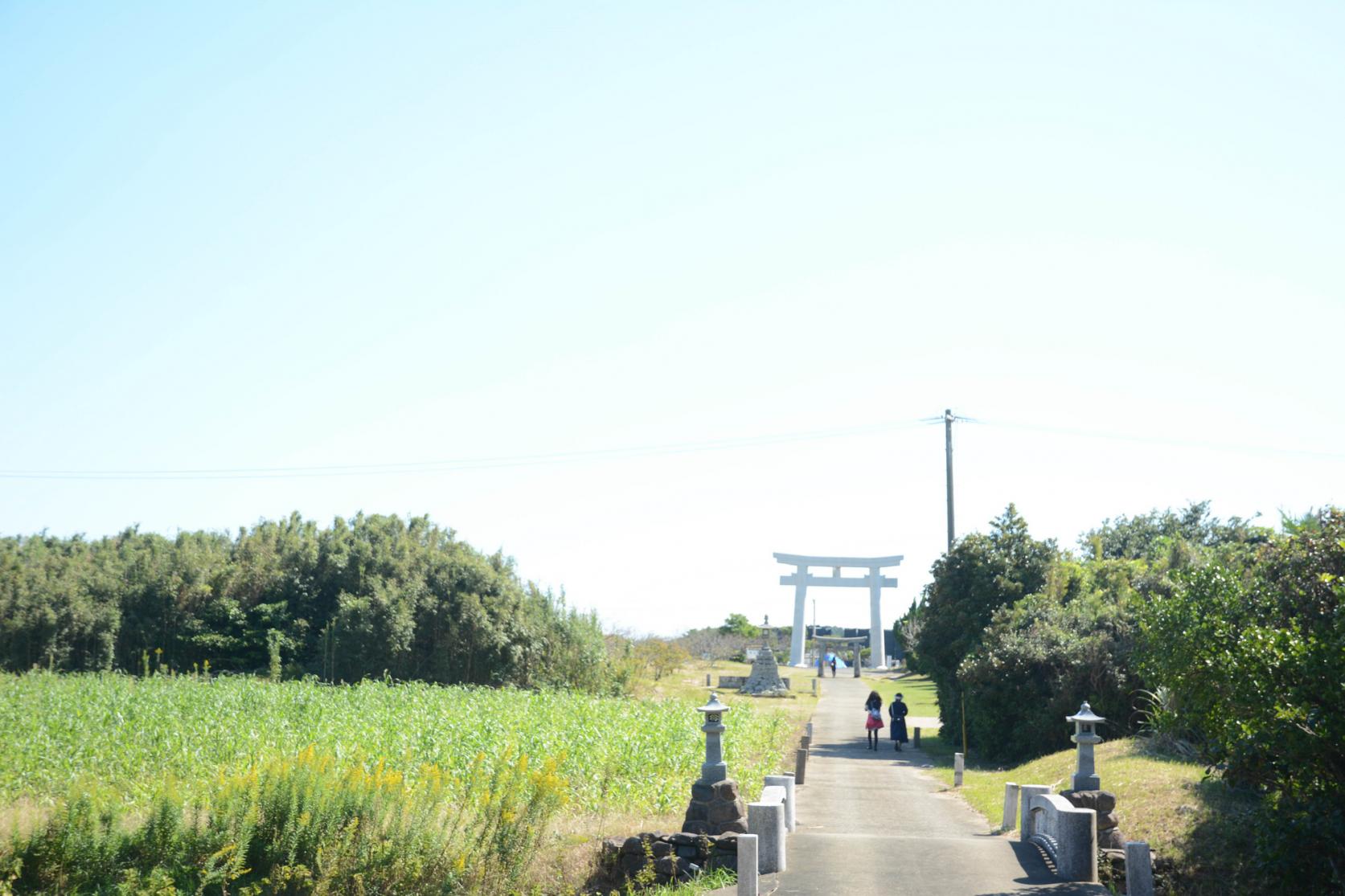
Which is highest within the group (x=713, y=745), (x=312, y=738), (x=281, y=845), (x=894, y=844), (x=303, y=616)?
(x=303, y=616)

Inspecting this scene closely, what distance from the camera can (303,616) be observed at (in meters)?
39.4

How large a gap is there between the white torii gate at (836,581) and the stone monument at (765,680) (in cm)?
2370

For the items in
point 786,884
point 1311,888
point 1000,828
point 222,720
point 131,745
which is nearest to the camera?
point 786,884

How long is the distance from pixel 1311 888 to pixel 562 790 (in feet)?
30.1

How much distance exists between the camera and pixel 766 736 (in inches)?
1026

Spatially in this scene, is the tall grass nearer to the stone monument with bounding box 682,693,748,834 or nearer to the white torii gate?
the stone monument with bounding box 682,693,748,834

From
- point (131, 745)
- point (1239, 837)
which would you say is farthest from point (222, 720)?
point (1239, 837)

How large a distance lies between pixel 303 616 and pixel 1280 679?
33.4 metres

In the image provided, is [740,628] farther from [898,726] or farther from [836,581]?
[898,726]

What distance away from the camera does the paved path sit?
1186cm

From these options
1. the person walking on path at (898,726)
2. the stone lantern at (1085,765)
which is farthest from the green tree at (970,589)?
the stone lantern at (1085,765)

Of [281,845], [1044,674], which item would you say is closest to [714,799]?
[281,845]

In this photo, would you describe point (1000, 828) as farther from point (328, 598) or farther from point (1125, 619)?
point (328, 598)

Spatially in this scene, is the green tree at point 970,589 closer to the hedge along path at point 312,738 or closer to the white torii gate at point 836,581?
the hedge along path at point 312,738
